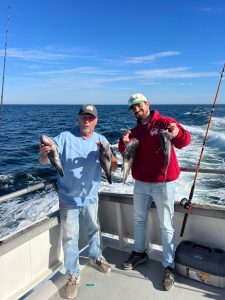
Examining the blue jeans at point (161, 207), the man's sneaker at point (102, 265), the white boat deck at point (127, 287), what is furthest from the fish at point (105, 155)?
the white boat deck at point (127, 287)

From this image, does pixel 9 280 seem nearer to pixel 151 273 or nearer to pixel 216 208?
pixel 151 273

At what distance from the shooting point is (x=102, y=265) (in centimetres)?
384

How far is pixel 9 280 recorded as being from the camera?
3.26m

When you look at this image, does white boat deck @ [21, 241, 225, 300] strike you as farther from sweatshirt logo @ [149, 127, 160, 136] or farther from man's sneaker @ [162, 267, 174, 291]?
sweatshirt logo @ [149, 127, 160, 136]

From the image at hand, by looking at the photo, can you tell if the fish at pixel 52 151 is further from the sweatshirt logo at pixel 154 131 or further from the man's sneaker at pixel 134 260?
the man's sneaker at pixel 134 260

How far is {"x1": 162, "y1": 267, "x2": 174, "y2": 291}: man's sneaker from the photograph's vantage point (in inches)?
136

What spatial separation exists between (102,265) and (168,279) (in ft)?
2.58

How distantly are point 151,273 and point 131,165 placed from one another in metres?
1.27

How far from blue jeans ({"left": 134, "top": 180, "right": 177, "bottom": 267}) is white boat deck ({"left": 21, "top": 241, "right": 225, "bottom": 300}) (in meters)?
0.25

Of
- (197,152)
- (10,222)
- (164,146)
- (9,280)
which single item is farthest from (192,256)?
(197,152)

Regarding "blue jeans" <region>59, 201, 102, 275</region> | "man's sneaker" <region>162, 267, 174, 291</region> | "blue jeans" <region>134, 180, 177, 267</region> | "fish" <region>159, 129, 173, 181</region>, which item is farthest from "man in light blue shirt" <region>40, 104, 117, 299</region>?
"man's sneaker" <region>162, 267, 174, 291</region>

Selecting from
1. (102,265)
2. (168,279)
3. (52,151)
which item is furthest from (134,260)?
(52,151)

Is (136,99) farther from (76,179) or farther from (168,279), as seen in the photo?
(168,279)

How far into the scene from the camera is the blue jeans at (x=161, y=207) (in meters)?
3.50
